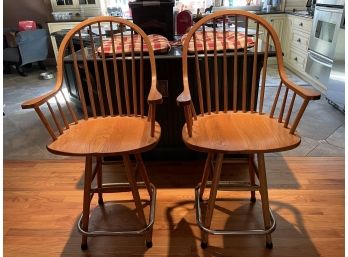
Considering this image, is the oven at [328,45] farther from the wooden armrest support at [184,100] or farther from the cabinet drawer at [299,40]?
the wooden armrest support at [184,100]

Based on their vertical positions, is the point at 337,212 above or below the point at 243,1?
below

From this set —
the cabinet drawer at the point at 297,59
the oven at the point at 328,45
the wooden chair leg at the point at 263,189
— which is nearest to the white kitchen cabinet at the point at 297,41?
the cabinet drawer at the point at 297,59

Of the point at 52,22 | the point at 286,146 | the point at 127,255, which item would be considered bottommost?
the point at 127,255

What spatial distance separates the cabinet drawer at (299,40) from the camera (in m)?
3.40

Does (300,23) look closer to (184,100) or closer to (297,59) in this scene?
(297,59)

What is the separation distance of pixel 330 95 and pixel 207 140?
Result: 2184mm

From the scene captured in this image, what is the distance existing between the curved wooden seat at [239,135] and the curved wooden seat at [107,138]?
0.59 ft

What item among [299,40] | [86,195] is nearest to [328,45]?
[299,40]

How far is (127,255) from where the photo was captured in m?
1.30

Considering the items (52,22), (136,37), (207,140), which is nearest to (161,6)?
(136,37)

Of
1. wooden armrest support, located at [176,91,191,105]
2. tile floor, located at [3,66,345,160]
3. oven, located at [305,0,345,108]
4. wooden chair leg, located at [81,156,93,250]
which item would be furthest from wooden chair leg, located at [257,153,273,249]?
oven, located at [305,0,345,108]

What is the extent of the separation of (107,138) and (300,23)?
3.27m

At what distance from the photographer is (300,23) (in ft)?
11.4

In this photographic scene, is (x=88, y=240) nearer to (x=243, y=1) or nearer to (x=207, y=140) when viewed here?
(x=207, y=140)
